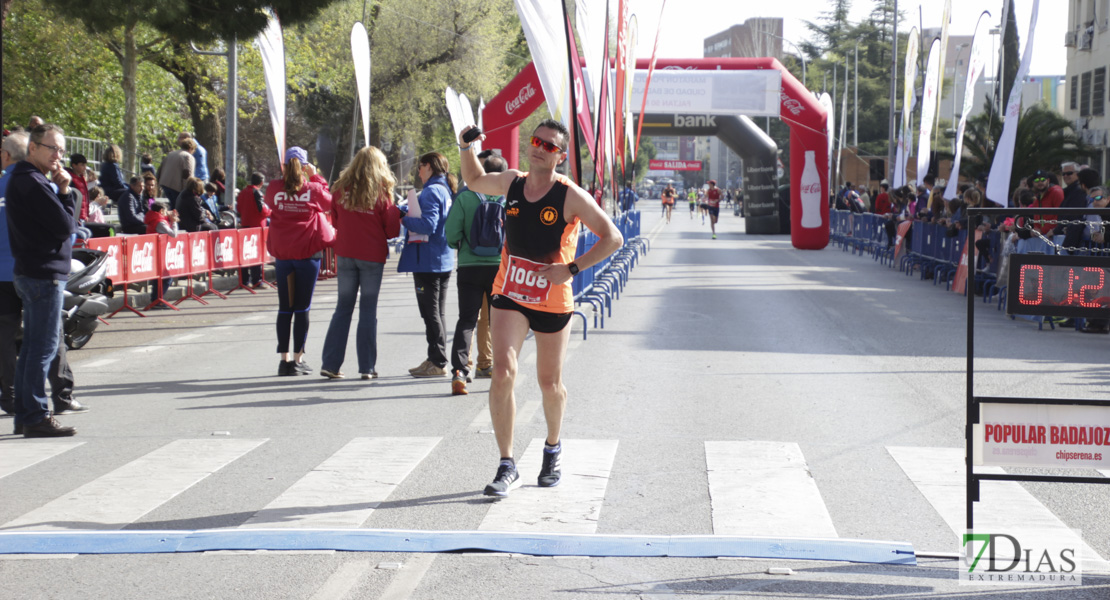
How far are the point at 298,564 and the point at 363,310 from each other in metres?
5.11

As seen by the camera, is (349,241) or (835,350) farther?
(835,350)

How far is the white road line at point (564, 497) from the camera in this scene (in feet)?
17.5

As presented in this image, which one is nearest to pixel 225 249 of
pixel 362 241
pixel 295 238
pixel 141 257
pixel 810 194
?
pixel 141 257

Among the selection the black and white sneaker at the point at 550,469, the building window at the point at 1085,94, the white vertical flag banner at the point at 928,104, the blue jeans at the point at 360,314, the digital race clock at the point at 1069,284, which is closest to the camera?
the digital race clock at the point at 1069,284

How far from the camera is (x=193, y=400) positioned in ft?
28.8

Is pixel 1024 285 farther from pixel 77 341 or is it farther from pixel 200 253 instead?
pixel 200 253

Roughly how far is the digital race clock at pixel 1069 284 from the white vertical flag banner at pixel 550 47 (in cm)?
779

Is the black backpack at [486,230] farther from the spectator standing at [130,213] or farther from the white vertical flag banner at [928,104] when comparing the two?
the white vertical flag banner at [928,104]

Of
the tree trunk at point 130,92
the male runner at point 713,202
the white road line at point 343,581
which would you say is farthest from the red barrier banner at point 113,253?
the male runner at point 713,202

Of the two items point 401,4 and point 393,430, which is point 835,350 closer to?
point 393,430

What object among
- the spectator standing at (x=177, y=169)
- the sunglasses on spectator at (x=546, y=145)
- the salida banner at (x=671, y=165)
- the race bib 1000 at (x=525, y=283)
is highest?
the salida banner at (x=671, y=165)

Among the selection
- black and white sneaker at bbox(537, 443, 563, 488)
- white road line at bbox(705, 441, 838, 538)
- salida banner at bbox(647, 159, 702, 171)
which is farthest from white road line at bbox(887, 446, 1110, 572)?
salida banner at bbox(647, 159, 702, 171)

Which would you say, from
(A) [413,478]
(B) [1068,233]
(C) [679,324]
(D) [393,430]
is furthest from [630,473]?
(B) [1068,233]

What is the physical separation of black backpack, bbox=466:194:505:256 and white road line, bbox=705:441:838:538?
2.30 m
